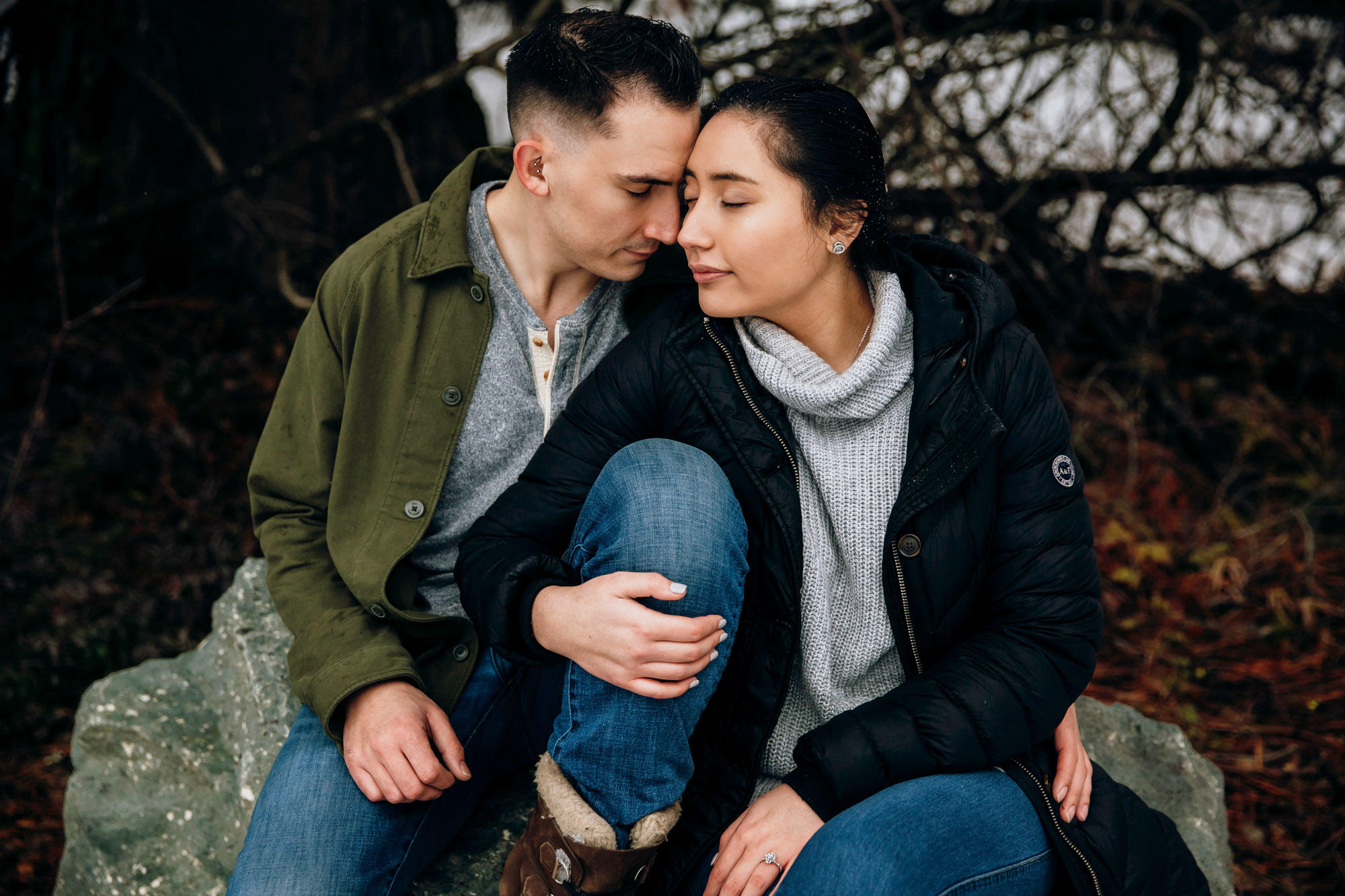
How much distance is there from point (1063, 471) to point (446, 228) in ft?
4.66

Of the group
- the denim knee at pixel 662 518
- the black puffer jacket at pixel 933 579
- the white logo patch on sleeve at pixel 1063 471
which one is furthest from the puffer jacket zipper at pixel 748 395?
the white logo patch on sleeve at pixel 1063 471

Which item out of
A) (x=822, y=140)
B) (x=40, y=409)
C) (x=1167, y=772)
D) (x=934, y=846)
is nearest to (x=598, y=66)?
(x=822, y=140)

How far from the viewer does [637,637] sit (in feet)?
4.92

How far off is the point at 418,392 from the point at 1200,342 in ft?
13.3

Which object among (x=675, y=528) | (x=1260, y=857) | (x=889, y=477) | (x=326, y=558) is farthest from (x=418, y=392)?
(x=1260, y=857)

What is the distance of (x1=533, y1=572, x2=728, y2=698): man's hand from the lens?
1507 mm

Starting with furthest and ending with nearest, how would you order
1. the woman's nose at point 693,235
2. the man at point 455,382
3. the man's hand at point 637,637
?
the man at point 455,382 → the woman's nose at point 693,235 → the man's hand at point 637,637

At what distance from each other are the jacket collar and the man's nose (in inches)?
16.7

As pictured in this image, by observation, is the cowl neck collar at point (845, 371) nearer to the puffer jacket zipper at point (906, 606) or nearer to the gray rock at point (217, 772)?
the puffer jacket zipper at point (906, 606)

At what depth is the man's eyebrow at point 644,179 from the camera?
208 cm

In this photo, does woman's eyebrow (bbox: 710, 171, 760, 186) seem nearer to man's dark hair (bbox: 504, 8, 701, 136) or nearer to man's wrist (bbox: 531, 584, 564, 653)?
man's dark hair (bbox: 504, 8, 701, 136)

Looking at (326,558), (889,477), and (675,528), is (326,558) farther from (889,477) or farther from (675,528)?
(889,477)

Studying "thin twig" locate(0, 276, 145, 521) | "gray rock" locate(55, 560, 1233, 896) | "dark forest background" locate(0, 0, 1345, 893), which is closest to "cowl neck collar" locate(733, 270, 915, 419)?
"gray rock" locate(55, 560, 1233, 896)

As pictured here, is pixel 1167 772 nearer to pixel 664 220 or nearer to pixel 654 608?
pixel 654 608
